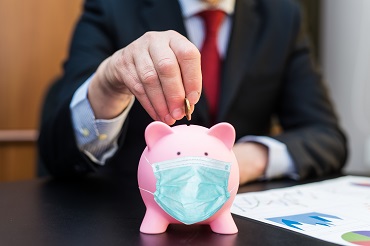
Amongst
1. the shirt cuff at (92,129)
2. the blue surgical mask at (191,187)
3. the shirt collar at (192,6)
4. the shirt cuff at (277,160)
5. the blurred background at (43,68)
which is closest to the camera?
the blue surgical mask at (191,187)

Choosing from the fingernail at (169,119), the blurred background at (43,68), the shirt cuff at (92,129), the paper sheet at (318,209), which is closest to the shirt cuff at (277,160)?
the paper sheet at (318,209)

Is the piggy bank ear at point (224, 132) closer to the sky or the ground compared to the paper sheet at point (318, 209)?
closer to the sky

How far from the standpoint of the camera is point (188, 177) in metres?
0.50

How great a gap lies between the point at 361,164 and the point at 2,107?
1.41m

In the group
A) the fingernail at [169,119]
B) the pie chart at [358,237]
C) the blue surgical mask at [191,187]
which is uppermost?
the fingernail at [169,119]

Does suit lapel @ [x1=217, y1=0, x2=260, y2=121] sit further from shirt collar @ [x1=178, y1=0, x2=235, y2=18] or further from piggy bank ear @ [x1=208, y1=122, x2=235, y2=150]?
piggy bank ear @ [x1=208, y1=122, x2=235, y2=150]

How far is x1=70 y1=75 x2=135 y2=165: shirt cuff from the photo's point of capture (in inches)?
34.2

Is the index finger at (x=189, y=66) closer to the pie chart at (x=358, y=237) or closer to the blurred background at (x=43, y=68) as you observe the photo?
the pie chart at (x=358, y=237)

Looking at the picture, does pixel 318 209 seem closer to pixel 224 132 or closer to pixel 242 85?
pixel 224 132

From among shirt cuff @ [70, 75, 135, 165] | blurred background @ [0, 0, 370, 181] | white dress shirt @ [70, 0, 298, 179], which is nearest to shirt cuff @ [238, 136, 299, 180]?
white dress shirt @ [70, 0, 298, 179]

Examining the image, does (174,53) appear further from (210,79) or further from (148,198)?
(210,79)

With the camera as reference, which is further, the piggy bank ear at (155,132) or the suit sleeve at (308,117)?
the suit sleeve at (308,117)

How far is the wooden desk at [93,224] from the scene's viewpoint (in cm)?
49

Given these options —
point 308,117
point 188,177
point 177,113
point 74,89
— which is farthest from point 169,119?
point 308,117
